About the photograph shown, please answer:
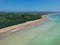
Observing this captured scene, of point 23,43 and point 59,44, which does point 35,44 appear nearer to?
point 23,43

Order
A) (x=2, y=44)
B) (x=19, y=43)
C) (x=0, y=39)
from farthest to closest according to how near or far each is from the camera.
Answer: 1. (x=0, y=39)
2. (x=19, y=43)
3. (x=2, y=44)

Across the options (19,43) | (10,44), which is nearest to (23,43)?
(19,43)

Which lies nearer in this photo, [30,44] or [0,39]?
[30,44]

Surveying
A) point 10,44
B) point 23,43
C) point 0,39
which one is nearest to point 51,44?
point 23,43

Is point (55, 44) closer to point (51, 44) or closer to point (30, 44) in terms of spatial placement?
point (51, 44)

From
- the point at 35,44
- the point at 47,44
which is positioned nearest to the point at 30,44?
the point at 35,44

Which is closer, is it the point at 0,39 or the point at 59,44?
the point at 59,44

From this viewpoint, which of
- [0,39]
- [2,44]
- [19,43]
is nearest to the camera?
[2,44]

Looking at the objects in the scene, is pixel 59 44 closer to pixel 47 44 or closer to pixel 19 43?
pixel 47 44
